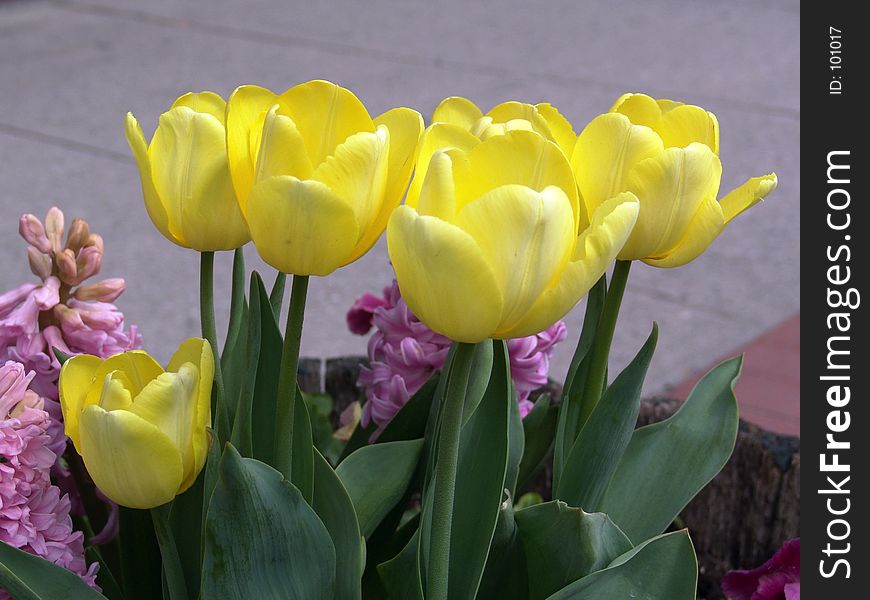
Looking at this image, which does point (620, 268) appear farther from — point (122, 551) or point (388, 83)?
point (388, 83)

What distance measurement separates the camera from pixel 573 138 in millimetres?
981

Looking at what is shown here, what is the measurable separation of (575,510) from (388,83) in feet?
15.0

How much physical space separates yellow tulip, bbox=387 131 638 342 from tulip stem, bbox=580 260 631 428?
19 centimetres

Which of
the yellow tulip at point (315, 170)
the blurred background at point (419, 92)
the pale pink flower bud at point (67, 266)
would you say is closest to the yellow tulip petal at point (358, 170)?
the yellow tulip at point (315, 170)

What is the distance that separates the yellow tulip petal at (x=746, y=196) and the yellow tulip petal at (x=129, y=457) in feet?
1.52

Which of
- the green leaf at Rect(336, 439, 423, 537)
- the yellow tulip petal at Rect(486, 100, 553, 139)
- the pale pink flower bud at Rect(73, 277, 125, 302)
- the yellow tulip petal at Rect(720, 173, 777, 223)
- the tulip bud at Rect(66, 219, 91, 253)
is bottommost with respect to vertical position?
the green leaf at Rect(336, 439, 423, 537)

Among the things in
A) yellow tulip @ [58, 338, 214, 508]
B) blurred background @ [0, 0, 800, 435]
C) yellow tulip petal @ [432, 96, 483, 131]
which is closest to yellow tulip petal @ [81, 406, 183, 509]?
yellow tulip @ [58, 338, 214, 508]

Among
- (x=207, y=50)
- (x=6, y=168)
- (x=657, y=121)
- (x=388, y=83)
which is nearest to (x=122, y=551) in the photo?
(x=657, y=121)

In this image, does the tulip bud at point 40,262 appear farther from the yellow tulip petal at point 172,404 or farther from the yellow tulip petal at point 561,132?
the yellow tulip petal at point 561,132

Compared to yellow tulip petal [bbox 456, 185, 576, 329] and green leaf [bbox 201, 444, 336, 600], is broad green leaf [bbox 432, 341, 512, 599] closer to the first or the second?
green leaf [bbox 201, 444, 336, 600]

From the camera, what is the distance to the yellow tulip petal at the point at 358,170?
84 centimetres

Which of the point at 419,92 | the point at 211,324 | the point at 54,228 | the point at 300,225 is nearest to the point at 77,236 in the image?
the point at 54,228

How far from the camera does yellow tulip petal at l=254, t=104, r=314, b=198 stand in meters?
0.85

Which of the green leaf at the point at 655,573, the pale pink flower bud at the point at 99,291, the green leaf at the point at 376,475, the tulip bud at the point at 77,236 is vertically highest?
the tulip bud at the point at 77,236
